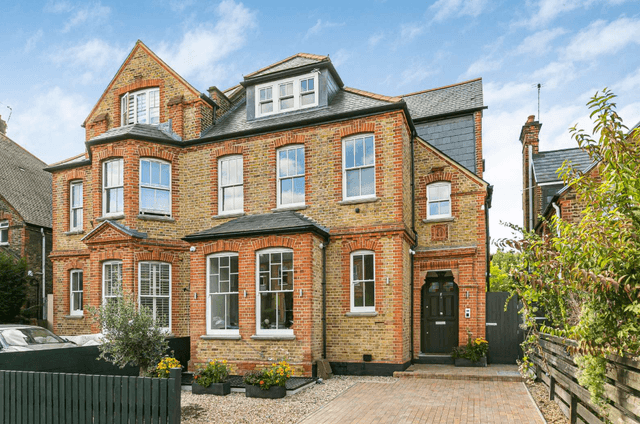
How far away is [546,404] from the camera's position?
8992mm

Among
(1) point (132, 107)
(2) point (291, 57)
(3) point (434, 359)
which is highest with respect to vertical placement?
(2) point (291, 57)

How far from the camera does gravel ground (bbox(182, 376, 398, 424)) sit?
8.27 m

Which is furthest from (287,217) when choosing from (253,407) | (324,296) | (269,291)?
(253,407)

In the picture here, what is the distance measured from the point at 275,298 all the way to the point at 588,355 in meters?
8.60

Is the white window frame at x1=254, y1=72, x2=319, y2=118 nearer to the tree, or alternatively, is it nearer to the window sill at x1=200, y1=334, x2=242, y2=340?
the window sill at x1=200, y1=334, x2=242, y2=340

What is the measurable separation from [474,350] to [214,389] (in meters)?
7.26

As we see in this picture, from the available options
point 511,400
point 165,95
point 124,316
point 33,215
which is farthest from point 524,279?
point 33,215

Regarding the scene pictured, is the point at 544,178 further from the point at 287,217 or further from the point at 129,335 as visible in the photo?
the point at 129,335

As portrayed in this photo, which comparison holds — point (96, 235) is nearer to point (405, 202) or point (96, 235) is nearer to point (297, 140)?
point (297, 140)

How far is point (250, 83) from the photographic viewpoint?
607 inches

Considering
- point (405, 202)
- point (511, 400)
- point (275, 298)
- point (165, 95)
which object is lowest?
point (511, 400)

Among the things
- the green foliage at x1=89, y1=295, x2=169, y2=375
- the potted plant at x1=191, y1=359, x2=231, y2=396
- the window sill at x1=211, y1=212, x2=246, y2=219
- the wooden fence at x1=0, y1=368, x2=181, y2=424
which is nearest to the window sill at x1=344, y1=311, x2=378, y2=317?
the potted plant at x1=191, y1=359, x2=231, y2=396

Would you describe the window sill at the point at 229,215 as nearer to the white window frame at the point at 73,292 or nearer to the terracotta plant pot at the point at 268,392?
the terracotta plant pot at the point at 268,392

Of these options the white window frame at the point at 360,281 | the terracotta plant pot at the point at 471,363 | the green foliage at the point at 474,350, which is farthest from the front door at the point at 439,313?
the white window frame at the point at 360,281
